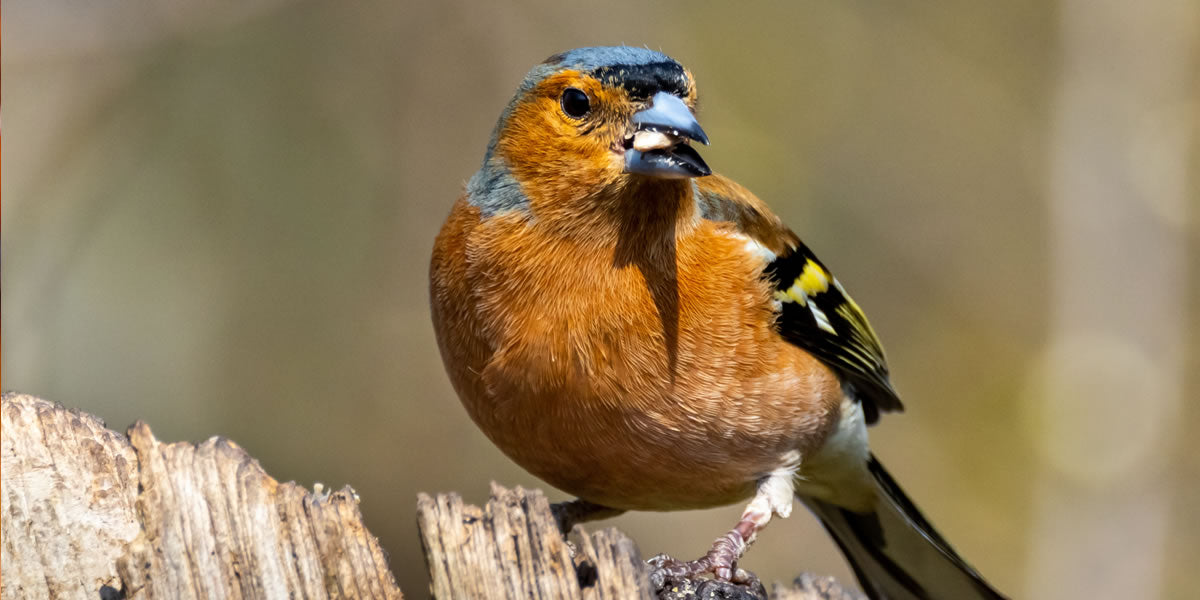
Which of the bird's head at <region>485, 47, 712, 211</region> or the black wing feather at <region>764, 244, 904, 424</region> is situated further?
the black wing feather at <region>764, 244, 904, 424</region>

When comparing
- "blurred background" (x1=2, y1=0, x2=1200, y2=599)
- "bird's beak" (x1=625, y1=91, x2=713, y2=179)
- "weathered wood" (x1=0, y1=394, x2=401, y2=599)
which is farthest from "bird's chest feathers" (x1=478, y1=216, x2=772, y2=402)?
"blurred background" (x1=2, y1=0, x2=1200, y2=599)

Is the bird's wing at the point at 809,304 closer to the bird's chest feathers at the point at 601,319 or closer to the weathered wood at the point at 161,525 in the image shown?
the bird's chest feathers at the point at 601,319

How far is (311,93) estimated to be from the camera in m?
9.05

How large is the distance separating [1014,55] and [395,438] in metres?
6.54

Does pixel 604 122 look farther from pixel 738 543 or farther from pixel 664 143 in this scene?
pixel 738 543

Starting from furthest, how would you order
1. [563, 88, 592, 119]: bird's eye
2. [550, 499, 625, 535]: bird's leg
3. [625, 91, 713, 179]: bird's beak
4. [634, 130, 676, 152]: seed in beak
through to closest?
1. [550, 499, 625, 535]: bird's leg
2. [563, 88, 592, 119]: bird's eye
3. [634, 130, 676, 152]: seed in beak
4. [625, 91, 713, 179]: bird's beak

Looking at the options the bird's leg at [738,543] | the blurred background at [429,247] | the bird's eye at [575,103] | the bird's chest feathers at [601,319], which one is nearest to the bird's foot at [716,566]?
the bird's leg at [738,543]

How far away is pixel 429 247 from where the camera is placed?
8852mm

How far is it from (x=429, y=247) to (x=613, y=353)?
5.35 m

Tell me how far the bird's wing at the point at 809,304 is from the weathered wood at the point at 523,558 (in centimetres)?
148

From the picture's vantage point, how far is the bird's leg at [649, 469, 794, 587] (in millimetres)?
3611

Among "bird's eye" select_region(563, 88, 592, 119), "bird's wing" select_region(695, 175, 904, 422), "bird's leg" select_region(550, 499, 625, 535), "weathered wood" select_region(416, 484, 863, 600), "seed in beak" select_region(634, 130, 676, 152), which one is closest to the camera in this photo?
"weathered wood" select_region(416, 484, 863, 600)

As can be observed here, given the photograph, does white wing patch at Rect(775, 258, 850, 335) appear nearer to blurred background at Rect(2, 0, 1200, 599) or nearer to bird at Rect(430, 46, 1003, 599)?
bird at Rect(430, 46, 1003, 599)

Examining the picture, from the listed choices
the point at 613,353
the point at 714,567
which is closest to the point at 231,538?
the point at 613,353
